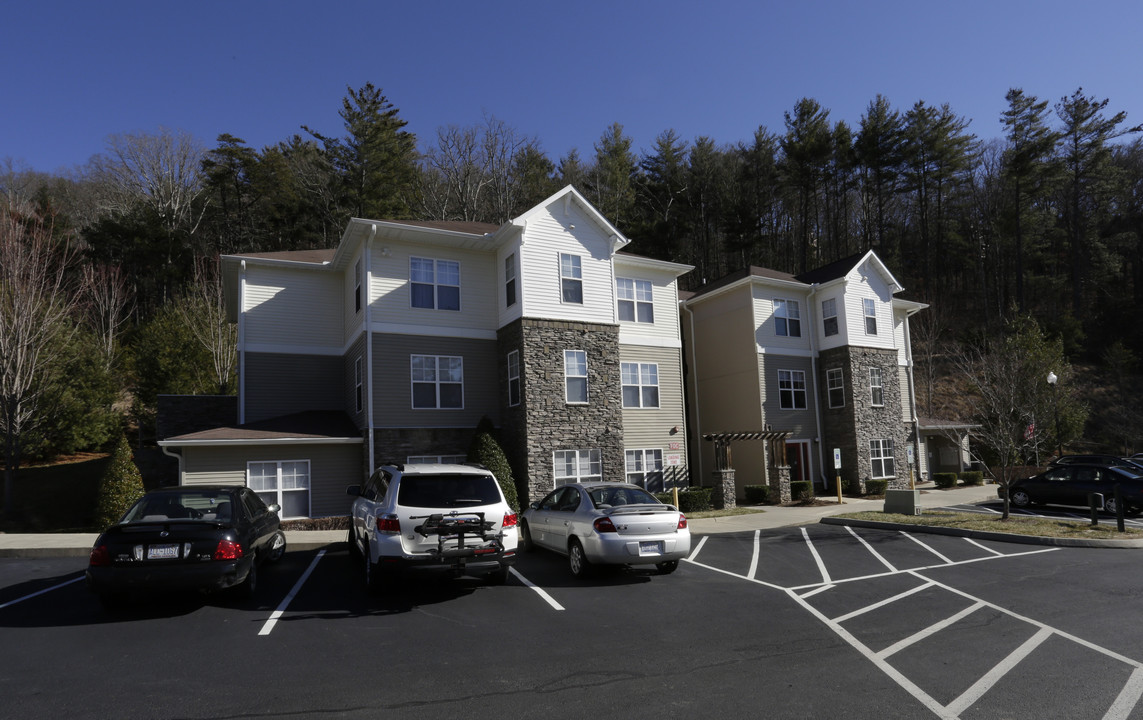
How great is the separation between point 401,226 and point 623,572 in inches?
498

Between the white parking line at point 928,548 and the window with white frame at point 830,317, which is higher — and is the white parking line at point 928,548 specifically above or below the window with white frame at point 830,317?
below

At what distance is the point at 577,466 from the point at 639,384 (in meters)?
4.96

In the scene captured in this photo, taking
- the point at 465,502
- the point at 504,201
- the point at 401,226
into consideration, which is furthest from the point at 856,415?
the point at 504,201

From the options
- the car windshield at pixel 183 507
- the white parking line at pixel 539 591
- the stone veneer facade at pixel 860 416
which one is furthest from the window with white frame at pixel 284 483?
the stone veneer facade at pixel 860 416

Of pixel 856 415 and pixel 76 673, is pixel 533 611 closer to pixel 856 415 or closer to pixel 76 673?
pixel 76 673

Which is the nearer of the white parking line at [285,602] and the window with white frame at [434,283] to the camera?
the white parking line at [285,602]

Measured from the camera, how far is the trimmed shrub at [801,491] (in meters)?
25.1

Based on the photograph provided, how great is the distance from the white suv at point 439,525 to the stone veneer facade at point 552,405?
9550 millimetres

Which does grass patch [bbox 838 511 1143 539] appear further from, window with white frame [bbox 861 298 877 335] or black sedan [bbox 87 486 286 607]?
black sedan [bbox 87 486 286 607]

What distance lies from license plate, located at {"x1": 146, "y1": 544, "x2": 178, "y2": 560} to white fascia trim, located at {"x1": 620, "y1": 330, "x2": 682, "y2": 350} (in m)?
17.4

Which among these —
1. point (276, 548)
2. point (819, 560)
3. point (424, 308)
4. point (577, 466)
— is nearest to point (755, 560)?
point (819, 560)

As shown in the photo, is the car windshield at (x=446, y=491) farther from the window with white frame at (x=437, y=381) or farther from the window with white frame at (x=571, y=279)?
the window with white frame at (x=571, y=279)

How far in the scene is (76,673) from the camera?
6.52m

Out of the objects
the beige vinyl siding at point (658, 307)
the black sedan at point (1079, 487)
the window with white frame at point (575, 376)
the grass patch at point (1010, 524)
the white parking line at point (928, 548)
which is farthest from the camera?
the beige vinyl siding at point (658, 307)
